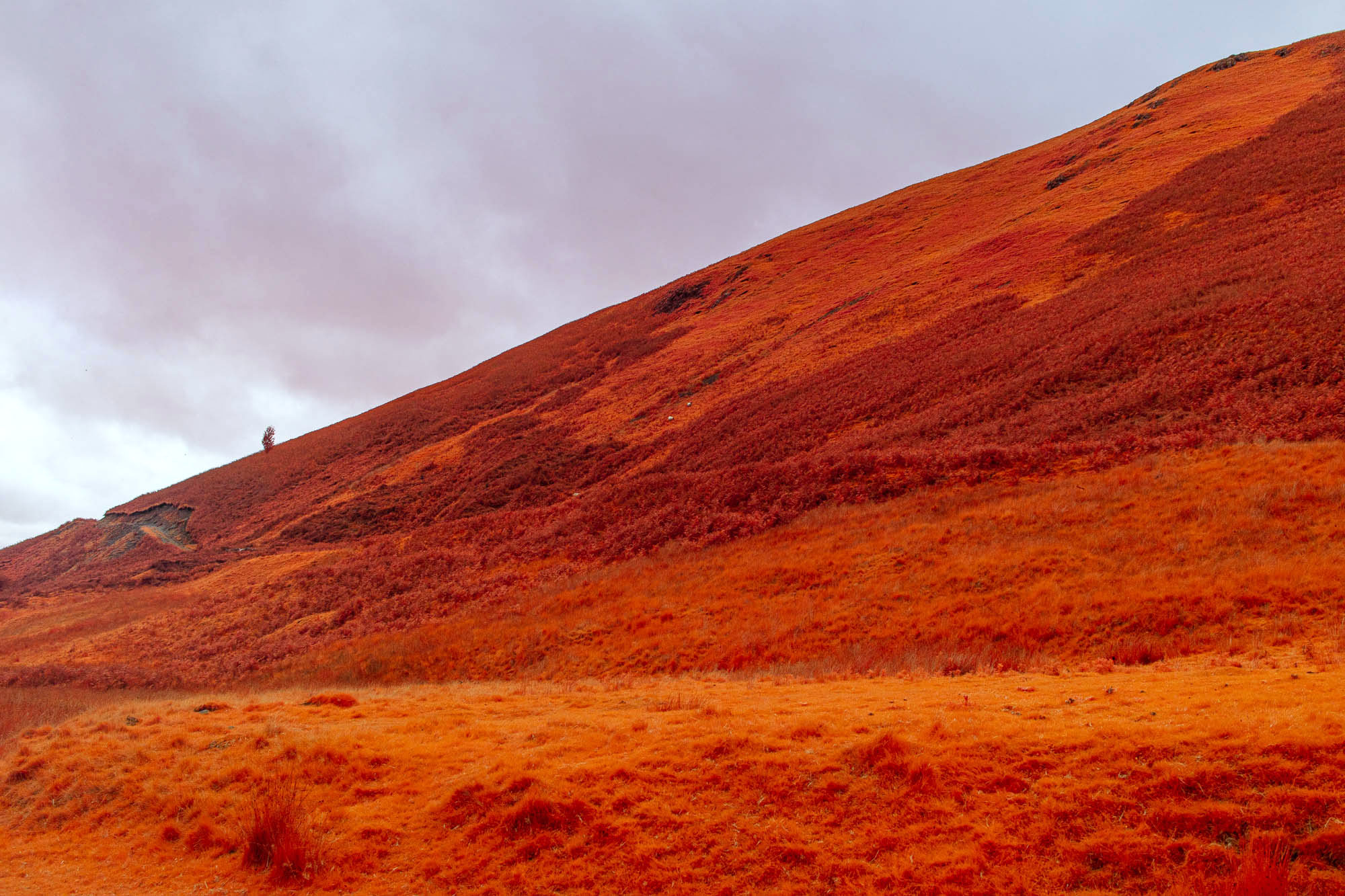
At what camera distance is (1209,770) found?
5188 mm

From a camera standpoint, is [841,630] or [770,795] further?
[841,630]

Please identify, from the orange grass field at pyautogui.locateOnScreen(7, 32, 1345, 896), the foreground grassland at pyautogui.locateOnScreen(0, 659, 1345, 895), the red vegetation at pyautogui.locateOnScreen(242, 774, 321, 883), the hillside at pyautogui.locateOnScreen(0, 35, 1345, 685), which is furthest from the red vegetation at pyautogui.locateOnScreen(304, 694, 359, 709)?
the red vegetation at pyautogui.locateOnScreen(242, 774, 321, 883)

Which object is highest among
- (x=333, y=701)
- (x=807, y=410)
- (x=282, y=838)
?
(x=807, y=410)

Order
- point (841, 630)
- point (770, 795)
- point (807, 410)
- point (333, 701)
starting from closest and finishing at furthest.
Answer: point (770, 795), point (333, 701), point (841, 630), point (807, 410)

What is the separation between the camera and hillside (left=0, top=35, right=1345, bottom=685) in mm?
22875

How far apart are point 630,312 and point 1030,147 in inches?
2250

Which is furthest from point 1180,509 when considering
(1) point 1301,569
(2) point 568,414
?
(2) point 568,414

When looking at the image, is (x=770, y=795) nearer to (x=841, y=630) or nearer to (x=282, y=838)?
(x=282, y=838)

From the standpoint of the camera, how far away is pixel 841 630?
15.2 m

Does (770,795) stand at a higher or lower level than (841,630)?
higher

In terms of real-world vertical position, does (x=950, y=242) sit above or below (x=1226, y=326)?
above

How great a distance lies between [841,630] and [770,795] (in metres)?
9.26

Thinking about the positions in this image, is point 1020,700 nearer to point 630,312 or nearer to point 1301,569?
point 1301,569

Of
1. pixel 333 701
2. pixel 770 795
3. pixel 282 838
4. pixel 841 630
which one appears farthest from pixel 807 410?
pixel 282 838
